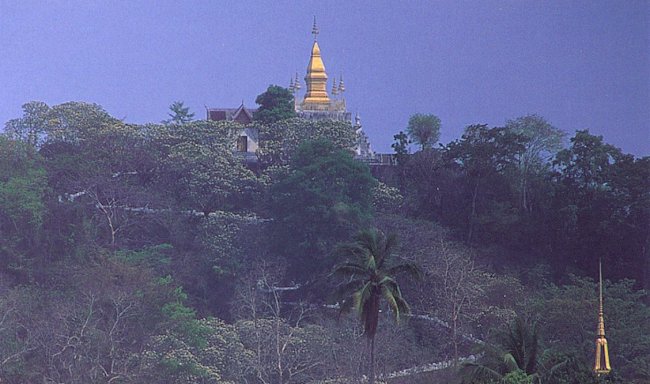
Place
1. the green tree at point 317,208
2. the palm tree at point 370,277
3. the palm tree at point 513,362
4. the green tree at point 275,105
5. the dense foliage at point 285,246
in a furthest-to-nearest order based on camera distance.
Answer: the green tree at point 275,105, the green tree at point 317,208, the dense foliage at point 285,246, the palm tree at point 370,277, the palm tree at point 513,362

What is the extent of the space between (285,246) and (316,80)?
9906mm

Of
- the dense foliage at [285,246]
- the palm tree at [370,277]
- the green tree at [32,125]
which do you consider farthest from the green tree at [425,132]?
the palm tree at [370,277]

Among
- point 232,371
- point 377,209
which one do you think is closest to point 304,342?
point 232,371

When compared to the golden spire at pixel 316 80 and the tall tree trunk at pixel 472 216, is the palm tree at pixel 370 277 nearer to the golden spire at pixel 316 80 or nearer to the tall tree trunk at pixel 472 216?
the tall tree trunk at pixel 472 216

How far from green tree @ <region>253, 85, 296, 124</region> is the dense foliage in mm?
138

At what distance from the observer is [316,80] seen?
125 feet

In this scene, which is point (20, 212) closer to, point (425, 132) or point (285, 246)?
point (285, 246)

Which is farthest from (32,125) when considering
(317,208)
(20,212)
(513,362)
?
(513,362)

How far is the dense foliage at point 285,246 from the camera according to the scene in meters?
24.5

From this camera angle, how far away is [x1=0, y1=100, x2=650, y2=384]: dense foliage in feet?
80.2

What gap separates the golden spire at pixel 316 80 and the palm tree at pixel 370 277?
17.1 meters

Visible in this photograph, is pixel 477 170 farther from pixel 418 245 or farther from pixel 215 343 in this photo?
pixel 215 343

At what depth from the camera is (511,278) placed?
89.1 feet

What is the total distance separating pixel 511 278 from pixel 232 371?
5973 mm
